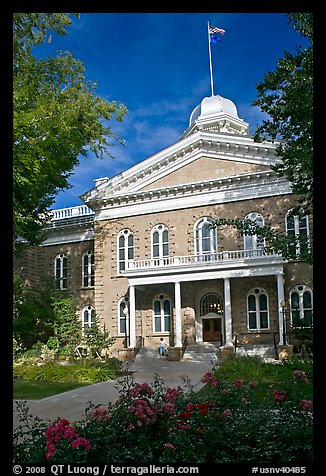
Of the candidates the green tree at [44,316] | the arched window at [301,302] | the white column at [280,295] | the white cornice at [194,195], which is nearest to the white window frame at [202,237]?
the white cornice at [194,195]

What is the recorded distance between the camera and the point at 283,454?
481cm

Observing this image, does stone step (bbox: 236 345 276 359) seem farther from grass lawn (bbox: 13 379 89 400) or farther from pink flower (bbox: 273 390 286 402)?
pink flower (bbox: 273 390 286 402)

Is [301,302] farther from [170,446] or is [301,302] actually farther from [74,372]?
[170,446]

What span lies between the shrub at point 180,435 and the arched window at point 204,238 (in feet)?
61.6

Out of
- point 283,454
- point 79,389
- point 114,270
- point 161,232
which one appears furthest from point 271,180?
point 283,454

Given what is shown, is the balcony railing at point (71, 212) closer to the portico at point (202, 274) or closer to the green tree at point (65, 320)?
the green tree at point (65, 320)

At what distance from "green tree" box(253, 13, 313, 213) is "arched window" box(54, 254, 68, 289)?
21056mm

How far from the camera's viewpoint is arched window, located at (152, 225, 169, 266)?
2634 cm

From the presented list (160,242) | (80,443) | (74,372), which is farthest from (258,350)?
(80,443)

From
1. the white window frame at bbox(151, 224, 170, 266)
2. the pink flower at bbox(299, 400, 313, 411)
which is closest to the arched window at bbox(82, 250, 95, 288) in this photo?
the white window frame at bbox(151, 224, 170, 266)

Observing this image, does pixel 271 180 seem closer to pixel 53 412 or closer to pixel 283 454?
pixel 53 412

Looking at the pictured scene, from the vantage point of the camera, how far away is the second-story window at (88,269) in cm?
3003

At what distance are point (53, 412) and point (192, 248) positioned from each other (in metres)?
15.7

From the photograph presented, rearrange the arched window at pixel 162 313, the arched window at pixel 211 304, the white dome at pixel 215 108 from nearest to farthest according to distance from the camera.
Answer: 1. the arched window at pixel 211 304
2. the arched window at pixel 162 313
3. the white dome at pixel 215 108
